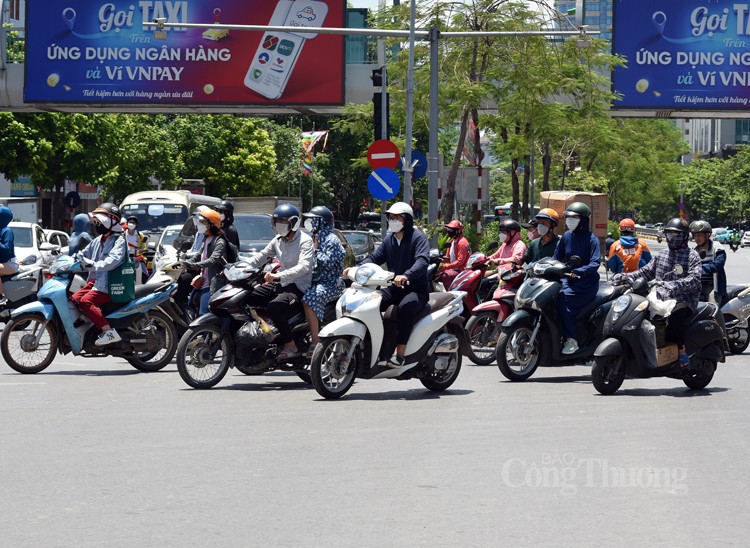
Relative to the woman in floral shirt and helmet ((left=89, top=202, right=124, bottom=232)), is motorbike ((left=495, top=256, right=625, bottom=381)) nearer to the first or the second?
the woman in floral shirt

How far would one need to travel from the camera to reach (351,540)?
5.85 meters

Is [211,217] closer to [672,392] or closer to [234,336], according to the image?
[234,336]

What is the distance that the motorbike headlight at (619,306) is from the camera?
38.5 ft

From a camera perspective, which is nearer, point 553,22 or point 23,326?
point 23,326

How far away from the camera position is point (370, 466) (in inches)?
307

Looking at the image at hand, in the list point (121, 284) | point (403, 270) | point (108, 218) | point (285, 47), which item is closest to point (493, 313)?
point (403, 270)

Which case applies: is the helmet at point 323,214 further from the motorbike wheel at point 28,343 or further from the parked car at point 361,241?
the parked car at point 361,241

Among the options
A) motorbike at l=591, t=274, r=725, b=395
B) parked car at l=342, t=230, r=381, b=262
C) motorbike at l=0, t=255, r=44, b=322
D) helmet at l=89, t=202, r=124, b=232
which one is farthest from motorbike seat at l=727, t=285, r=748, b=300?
parked car at l=342, t=230, r=381, b=262

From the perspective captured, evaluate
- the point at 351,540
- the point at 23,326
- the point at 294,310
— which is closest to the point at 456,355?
the point at 294,310

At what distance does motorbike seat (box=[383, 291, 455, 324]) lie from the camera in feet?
37.0

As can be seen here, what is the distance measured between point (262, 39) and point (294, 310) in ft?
70.2

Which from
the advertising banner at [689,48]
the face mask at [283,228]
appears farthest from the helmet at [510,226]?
the advertising banner at [689,48]

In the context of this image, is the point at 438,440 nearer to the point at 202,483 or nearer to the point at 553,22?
the point at 202,483

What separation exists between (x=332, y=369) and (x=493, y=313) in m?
3.80
